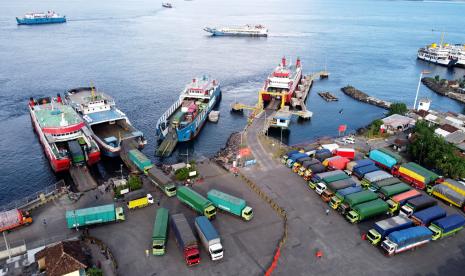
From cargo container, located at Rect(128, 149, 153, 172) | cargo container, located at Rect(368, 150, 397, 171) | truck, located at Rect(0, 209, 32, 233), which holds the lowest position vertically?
truck, located at Rect(0, 209, 32, 233)

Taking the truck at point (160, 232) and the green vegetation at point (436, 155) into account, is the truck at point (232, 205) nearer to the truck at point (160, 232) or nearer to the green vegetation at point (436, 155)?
the truck at point (160, 232)

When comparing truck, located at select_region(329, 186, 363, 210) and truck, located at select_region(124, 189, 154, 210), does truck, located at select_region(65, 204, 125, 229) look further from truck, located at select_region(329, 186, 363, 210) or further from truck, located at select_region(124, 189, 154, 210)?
truck, located at select_region(329, 186, 363, 210)

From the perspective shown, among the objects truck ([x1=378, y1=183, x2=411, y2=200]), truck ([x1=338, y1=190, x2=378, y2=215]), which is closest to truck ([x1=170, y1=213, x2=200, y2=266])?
truck ([x1=338, y1=190, x2=378, y2=215])

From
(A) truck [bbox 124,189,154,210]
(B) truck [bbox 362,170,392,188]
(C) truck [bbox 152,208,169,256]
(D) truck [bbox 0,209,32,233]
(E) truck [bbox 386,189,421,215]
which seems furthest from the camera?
(B) truck [bbox 362,170,392,188]

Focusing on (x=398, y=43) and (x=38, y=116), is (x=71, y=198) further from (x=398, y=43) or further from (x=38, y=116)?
(x=398, y=43)

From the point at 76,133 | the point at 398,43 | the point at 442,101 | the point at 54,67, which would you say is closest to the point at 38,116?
the point at 76,133

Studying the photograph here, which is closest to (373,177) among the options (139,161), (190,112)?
(139,161)

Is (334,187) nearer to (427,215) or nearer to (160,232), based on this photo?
(427,215)
